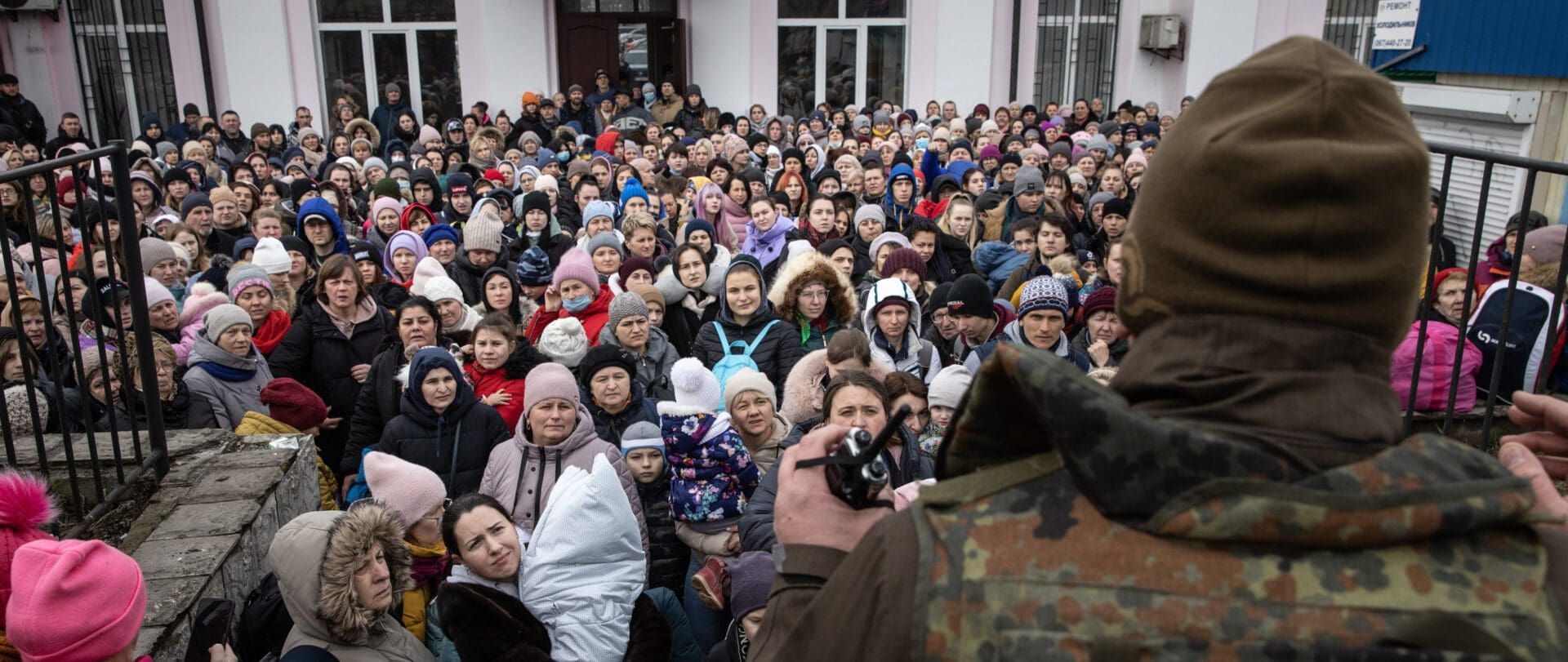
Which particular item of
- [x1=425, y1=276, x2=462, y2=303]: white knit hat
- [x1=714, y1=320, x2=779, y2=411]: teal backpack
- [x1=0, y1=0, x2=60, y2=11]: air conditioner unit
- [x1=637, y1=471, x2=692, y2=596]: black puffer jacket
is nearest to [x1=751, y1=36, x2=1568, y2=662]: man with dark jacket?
[x1=637, y1=471, x2=692, y2=596]: black puffer jacket

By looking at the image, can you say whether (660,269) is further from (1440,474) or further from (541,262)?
(1440,474)

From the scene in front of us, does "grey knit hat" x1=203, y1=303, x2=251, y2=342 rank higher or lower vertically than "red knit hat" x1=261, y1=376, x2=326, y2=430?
higher

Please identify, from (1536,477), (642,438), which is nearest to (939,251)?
(642,438)

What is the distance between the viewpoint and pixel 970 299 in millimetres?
5539

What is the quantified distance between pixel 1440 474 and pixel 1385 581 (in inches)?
4.7

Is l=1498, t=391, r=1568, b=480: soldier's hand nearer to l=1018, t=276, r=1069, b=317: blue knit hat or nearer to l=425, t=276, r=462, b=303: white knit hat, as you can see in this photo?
l=1018, t=276, r=1069, b=317: blue knit hat

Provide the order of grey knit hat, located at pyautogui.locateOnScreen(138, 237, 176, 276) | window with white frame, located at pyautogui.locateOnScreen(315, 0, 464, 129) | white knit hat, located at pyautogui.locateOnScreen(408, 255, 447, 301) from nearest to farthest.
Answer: grey knit hat, located at pyautogui.locateOnScreen(138, 237, 176, 276)
white knit hat, located at pyautogui.locateOnScreen(408, 255, 447, 301)
window with white frame, located at pyautogui.locateOnScreen(315, 0, 464, 129)

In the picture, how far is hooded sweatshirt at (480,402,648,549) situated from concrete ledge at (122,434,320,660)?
2.16ft

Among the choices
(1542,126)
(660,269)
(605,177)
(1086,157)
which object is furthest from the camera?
(1086,157)

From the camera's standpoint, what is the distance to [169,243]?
21.7 ft

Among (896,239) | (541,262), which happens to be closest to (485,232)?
(541,262)

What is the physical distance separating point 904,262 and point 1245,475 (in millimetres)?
5381

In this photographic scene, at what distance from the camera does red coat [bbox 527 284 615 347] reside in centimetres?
587

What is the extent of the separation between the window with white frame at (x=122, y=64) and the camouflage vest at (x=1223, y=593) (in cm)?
1937
